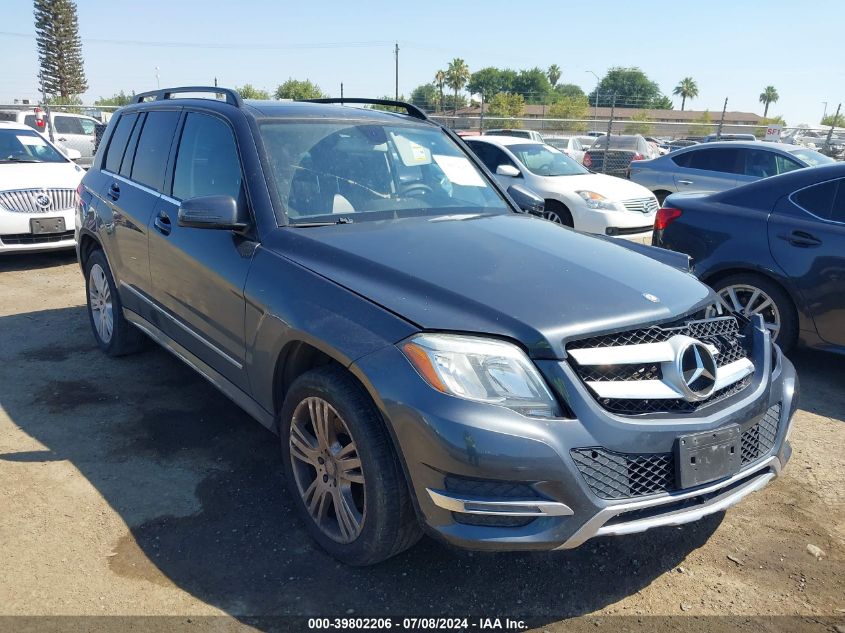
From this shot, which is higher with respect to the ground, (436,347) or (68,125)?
(68,125)

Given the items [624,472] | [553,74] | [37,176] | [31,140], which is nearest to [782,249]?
[624,472]

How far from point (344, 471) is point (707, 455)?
134 cm

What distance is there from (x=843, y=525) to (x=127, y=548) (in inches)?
128

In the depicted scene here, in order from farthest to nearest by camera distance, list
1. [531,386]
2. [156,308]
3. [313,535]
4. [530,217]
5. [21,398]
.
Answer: [21,398] → [156,308] → [530,217] → [313,535] → [531,386]

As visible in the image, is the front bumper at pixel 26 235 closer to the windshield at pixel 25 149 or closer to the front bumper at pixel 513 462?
the windshield at pixel 25 149

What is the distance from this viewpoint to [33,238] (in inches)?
318

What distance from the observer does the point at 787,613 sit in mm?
2588

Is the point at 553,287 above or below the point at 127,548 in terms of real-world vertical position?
above

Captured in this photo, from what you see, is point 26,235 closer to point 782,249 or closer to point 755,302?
point 755,302

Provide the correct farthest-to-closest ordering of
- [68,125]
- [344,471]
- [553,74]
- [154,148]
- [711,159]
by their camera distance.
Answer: [553,74] → [68,125] → [711,159] → [154,148] → [344,471]

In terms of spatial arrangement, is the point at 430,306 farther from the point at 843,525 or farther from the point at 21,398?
the point at 21,398

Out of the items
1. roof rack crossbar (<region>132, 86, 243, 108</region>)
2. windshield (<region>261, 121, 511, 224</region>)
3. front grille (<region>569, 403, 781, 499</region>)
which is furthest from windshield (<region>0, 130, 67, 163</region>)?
front grille (<region>569, 403, 781, 499</region>)

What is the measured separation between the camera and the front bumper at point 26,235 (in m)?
7.84

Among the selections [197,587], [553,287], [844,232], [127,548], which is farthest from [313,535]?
[844,232]
